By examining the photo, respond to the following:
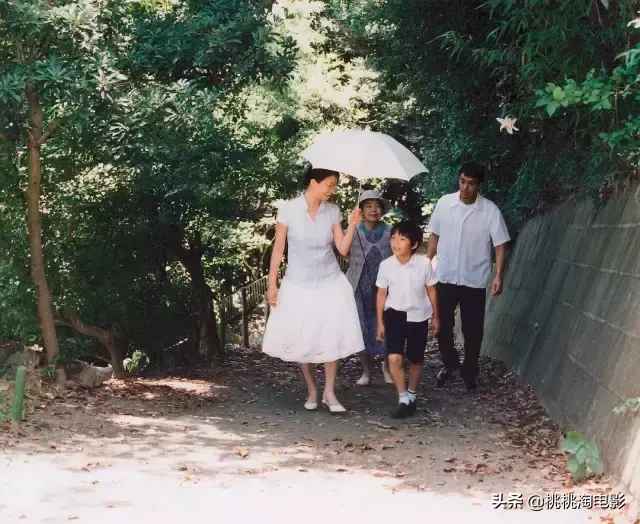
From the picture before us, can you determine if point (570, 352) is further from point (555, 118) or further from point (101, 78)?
point (101, 78)

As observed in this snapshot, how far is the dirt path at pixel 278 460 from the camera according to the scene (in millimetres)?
5117

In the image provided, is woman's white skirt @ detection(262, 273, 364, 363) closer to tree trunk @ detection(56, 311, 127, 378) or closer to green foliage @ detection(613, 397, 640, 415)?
green foliage @ detection(613, 397, 640, 415)

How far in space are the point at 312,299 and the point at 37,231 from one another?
9.11 ft

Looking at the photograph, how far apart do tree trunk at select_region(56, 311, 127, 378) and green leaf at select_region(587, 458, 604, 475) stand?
23.7 feet

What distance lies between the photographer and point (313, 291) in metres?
8.23

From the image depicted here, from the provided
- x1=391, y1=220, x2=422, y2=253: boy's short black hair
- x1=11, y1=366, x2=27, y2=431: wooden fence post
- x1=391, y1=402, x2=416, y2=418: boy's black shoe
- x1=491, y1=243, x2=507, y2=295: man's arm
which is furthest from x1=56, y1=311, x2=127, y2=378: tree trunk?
x1=491, y1=243, x2=507, y2=295: man's arm

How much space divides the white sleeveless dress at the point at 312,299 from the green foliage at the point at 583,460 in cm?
284

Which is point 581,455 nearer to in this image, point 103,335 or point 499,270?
point 499,270

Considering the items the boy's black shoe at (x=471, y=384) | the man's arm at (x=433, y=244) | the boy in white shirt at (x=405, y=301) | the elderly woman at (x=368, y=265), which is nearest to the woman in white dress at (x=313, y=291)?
the boy in white shirt at (x=405, y=301)

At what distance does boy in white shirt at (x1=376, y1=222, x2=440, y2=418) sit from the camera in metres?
8.05

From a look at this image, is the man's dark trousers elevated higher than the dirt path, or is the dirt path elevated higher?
the man's dark trousers

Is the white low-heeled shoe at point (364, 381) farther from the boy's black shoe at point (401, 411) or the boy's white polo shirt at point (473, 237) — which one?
the boy's black shoe at point (401, 411)

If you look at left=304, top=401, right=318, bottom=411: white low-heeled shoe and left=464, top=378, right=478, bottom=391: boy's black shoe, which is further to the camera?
left=464, top=378, right=478, bottom=391: boy's black shoe

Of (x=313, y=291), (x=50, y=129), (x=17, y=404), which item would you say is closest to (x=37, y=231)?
(x=50, y=129)
